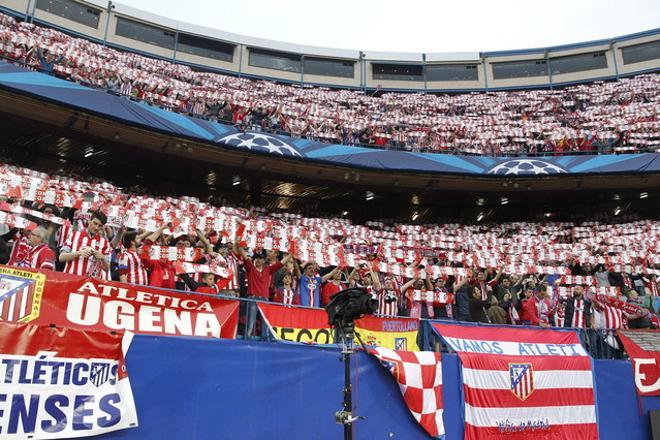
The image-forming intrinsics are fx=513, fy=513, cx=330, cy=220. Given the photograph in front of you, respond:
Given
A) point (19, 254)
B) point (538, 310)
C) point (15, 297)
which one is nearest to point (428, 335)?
point (538, 310)

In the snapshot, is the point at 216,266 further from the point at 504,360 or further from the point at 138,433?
the point at 504,360

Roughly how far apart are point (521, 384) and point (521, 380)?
6 cm

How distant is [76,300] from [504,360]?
6.02m

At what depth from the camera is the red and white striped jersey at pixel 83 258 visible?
6824 mm

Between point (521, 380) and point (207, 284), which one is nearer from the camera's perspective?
point (207, 284)

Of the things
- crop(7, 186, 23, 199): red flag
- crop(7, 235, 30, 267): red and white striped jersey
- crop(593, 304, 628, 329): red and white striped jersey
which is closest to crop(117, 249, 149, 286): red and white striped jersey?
crop(7, 235, 30, 267): red and white striped jersey

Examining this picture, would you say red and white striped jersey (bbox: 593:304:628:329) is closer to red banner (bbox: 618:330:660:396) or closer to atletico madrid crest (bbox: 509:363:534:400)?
red banner (bbox: 618:330:660:396)

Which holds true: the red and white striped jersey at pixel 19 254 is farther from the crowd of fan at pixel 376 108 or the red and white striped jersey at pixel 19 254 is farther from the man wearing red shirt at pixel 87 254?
the crowd of fan at pixel 376 108

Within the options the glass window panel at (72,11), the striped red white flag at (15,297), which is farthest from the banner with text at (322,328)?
the glass window panel at (72,11)

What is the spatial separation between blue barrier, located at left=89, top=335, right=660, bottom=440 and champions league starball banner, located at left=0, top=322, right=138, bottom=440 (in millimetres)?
163

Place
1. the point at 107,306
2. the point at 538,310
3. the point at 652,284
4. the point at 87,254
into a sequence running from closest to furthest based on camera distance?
1. the point at 107,306
2. the point at 87,254
3. the point at 538,310
4. the point at 652,284

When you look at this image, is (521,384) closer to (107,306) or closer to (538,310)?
(538,310)

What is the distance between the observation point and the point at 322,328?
7.25 metres

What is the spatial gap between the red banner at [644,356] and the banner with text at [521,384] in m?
1.10
